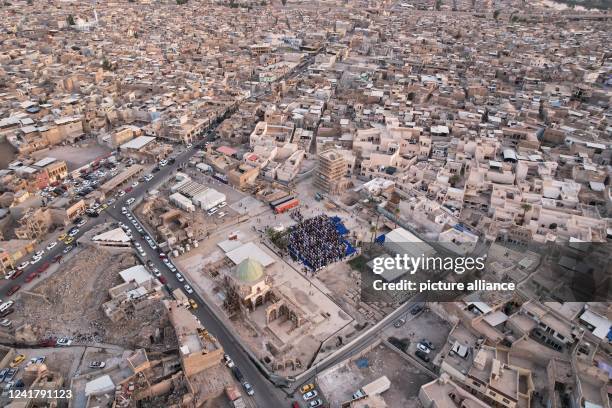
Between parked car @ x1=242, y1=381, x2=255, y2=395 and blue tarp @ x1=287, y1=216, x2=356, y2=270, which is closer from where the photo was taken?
parked car @ x1=242, y1=381, x2=255, y2=395

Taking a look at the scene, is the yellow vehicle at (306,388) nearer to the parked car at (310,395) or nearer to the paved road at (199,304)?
the parked car at (310,395)

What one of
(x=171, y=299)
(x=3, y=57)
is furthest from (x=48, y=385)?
(x=3, y=57)

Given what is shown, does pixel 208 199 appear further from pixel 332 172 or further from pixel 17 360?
pixel 17 360

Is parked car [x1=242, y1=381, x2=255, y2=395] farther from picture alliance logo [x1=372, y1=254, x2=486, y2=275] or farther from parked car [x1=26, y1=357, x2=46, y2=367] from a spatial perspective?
picture alliance logo [x1=372, y1=254, x2=486, y2=275]

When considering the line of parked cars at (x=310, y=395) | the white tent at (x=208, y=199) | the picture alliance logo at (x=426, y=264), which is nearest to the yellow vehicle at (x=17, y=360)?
the line of parked cars at (x=310, y=395)

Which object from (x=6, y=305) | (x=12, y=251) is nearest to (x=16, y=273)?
(x=12, y=251)

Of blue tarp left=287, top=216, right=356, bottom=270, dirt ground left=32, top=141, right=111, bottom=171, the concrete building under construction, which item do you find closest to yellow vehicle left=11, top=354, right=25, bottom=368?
blue tarp left=287, top=216, right=356, bottom=270

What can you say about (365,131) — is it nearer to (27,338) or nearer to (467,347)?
(467,347)
